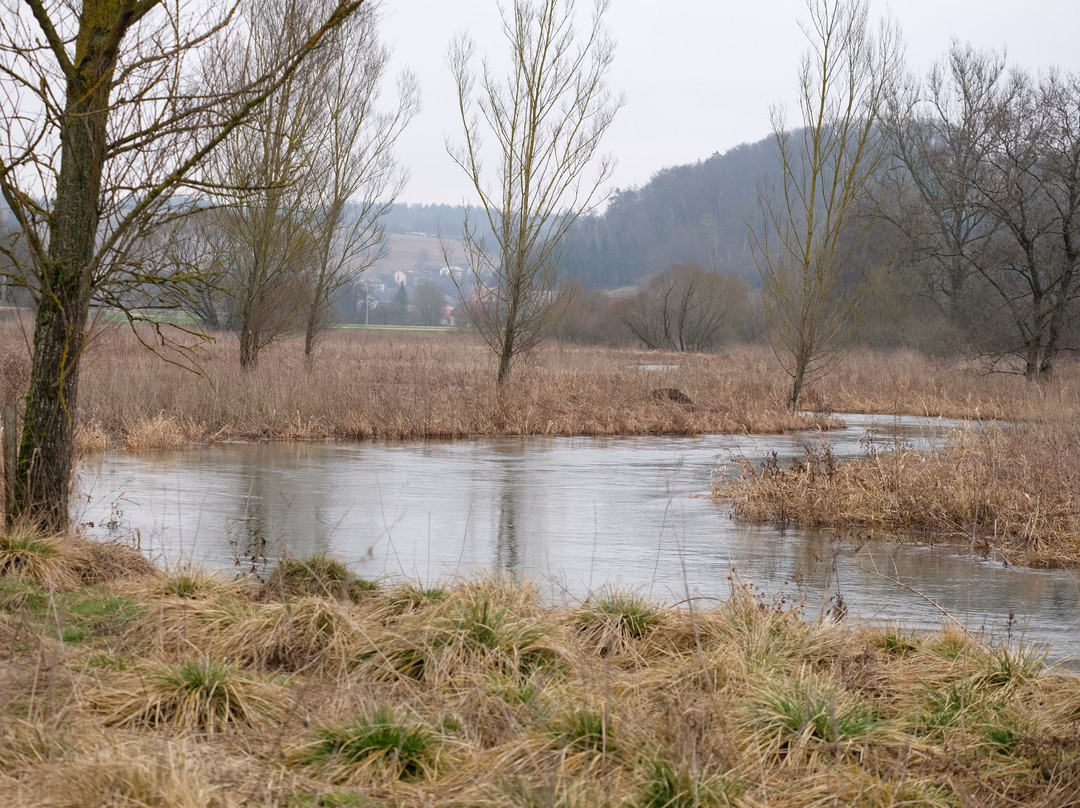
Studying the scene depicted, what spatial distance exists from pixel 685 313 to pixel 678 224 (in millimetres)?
68741

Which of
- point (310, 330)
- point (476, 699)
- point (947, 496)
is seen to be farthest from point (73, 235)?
point (310, 330)

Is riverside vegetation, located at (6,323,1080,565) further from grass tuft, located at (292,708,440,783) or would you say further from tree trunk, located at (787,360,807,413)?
grass tuft, located at (292,708,440,783)

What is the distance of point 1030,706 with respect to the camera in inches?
181

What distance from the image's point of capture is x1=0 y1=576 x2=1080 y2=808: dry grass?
3383 mm

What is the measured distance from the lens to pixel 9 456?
6.94 metres

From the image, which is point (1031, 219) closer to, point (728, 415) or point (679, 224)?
point (728, 415)

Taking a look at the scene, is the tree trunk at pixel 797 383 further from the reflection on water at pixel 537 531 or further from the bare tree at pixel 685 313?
the bare tree at pixel 685 313

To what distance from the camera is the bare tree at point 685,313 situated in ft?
174

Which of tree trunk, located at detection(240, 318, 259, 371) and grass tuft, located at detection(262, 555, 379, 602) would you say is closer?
grass tuft, located at detection(262, 555, 379, 602)

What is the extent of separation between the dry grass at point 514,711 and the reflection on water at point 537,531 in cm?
61

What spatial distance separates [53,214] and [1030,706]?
6313 mm

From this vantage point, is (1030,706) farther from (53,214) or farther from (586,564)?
(53,214)

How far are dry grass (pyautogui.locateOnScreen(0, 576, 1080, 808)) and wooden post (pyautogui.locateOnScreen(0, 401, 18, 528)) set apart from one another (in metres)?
1.49

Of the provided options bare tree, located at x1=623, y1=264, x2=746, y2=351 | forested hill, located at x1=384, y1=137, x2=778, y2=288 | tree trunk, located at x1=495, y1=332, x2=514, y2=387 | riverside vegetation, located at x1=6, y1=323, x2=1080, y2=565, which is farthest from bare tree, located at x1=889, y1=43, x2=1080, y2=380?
forested hill, located at x1=384, y1=137, x2=778, y2=288
